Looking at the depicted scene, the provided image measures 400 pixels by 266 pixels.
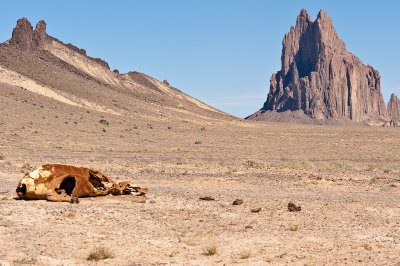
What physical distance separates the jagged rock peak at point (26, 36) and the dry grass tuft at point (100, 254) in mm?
99365

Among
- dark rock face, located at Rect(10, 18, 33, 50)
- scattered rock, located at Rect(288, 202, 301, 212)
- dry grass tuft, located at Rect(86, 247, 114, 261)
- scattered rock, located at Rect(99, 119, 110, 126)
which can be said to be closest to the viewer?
dry grass tuft, located at Rect(86, 247, 114, 261)

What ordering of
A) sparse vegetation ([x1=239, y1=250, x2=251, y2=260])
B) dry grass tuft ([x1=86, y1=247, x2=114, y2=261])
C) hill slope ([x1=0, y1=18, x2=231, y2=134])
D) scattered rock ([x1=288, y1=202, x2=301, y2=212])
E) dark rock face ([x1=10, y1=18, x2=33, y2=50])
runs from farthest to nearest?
dark rock face ([x1=10, y1=18, x2=33, y2=50]), hill slope ([x1=0, y1=18, x2=231, y2=134]), scattered rock ([x1=288, y1=202, x2=301, y2=212]), sparse vegetation ([x1=239, y1=250, x2=251, y2=260]), dry grass tuft ([x1=86, y1=247, x2=114, y2=261])

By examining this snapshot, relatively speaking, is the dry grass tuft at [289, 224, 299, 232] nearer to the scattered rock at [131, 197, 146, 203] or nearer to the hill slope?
the scattered rock at [131, 197, 146, 203]

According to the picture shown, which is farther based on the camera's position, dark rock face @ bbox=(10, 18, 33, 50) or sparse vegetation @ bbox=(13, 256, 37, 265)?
dark rock face @ bbox=(10, 18, 33, 50)

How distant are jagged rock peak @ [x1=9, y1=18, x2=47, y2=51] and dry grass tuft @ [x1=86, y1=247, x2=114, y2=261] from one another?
9936 centimetres

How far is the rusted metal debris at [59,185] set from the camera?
13.0 m

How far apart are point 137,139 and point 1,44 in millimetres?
58146

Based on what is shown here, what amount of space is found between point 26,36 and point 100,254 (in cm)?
10248

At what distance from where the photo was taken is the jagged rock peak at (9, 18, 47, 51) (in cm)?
10069

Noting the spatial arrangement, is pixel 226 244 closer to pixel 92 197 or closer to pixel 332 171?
pixel 92 197

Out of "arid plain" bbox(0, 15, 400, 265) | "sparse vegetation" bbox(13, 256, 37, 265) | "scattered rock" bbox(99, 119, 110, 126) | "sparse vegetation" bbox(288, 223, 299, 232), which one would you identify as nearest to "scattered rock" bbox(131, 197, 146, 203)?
"arid plain" bbox(0, 15, 400, 265)

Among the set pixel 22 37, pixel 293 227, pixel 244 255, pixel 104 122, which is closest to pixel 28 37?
pixel 22 37

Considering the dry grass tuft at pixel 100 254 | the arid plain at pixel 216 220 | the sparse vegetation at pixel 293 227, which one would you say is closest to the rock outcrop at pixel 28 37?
the arid plain at pixel 216 220

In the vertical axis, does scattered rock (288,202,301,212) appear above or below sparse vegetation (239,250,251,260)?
above
